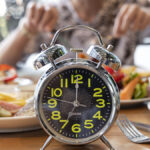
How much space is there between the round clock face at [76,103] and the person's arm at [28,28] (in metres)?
1.70

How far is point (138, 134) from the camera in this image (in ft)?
2.84

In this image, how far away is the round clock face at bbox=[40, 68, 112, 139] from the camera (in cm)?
78

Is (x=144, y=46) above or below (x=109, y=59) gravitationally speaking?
below

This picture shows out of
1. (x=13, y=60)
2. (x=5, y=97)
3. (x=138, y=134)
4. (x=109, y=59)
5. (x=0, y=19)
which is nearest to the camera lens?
(x=109, y=59)

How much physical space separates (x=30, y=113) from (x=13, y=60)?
1.94m

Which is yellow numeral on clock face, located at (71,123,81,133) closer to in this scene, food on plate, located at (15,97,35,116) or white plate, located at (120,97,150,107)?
food on plate, located at (15,97,35,116)

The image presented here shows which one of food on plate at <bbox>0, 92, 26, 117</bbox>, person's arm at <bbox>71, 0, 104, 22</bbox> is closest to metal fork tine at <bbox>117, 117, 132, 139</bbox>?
food on plate at <bbox>0, 92, 26, 117</bbox>

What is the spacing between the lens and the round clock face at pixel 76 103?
778 mm

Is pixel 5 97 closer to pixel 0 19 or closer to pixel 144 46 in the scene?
pixel 144 46

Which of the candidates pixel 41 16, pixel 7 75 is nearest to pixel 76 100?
pixel 7 75

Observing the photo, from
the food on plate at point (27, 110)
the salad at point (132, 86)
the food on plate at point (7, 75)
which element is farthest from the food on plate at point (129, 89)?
the food on plate at point (7, 75)

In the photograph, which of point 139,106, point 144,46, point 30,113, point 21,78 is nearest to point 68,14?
point 144,46

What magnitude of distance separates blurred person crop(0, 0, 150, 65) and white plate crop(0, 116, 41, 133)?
166 cm

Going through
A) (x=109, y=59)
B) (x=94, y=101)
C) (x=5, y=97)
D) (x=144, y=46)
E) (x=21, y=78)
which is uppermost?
(x=109, y=59)
